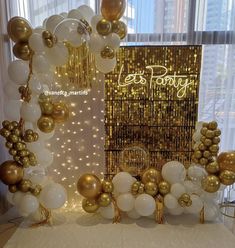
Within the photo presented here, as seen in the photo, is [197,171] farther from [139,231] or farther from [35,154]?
[35,154]

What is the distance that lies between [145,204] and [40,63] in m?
1.12

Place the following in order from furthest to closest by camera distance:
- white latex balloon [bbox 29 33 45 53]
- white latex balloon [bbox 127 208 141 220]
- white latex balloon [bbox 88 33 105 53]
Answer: white latex balloon [bbox 127 208 141 220]
white latex balloon [bbox 88 33 105 53]
white latex balloon [bbox 29 33 45 53]

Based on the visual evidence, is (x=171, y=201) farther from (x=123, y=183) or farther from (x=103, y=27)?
(x=103, y=27)

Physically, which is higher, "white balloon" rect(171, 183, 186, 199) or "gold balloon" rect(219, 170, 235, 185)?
"gold balloon" rect(219, 170, 235, 185)

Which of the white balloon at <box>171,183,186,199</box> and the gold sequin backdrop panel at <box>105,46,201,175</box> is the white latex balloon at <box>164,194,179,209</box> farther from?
the gold sequin backdrop panel at <box>105,46,201,175</box>

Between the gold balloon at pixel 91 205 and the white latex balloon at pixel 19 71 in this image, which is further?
the gold balloon at pixel 91 205

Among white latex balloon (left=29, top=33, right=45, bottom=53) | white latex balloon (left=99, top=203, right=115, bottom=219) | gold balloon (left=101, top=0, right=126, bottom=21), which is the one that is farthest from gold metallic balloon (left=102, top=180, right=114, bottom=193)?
gold balloon (left=101, top=0, right=126, bottom=21)

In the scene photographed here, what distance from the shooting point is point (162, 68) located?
1802 mm

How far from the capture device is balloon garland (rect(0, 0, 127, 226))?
Answer: 1403 millimetres

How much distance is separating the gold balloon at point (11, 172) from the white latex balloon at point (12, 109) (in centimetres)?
30

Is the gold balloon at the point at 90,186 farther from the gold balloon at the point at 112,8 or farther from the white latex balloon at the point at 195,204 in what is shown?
the gold balloon at the point at 112,8

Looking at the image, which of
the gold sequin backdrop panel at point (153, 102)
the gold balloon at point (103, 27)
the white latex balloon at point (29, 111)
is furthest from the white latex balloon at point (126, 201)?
the gold balloon at point (103, 27)

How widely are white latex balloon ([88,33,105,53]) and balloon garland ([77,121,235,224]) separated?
2.82 feet

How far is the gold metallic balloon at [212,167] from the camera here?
1597 mm
